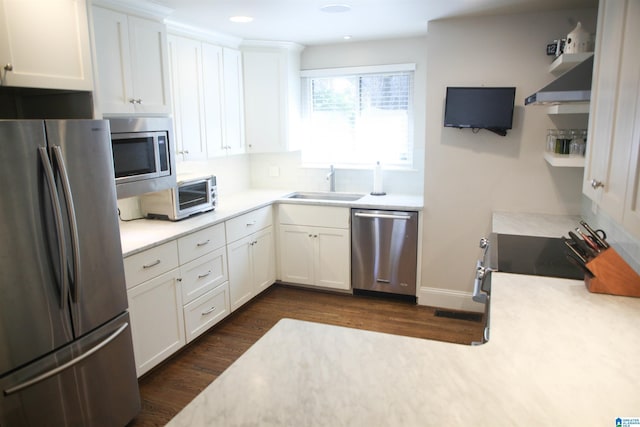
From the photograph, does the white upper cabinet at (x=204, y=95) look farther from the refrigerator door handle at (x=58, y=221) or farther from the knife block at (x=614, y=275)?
the knife block at (x=614, y=275)

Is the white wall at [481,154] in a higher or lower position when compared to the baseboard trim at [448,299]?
higher

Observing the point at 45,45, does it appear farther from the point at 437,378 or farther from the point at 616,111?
the point at 616,111

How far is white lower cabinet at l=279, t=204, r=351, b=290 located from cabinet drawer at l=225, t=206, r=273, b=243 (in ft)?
0.58

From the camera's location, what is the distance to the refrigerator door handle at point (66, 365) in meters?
1.79

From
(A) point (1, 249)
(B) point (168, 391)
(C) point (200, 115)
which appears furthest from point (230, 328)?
(A) point (1, 249)

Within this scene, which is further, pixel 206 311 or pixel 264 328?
pixel 264 328

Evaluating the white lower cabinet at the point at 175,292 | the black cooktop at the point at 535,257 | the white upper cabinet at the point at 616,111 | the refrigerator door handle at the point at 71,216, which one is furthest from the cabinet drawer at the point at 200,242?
the white upper cabinet at the point at 616,111

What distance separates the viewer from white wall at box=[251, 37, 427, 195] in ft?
13.8

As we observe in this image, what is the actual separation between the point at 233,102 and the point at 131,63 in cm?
141

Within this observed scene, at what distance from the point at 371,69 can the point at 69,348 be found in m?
3.51

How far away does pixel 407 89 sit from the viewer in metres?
4.30

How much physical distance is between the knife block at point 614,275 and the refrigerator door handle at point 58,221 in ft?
7.40

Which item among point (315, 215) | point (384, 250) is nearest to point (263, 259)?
point (315, 215)

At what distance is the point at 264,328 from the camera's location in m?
3.61
